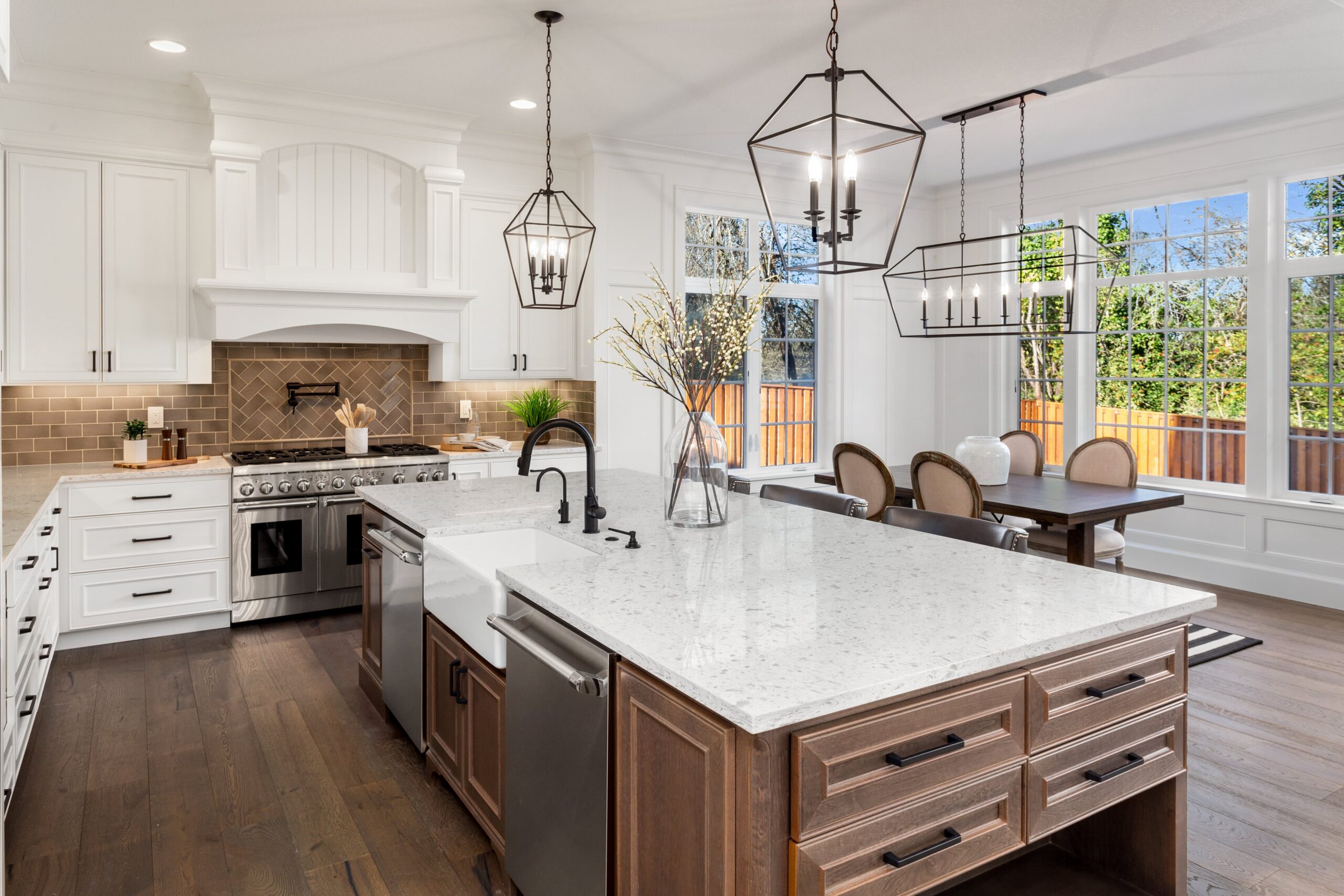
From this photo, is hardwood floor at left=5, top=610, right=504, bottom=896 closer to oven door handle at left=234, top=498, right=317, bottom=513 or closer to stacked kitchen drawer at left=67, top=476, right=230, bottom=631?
stacked kitchen drawer at left=67, top=476, right=230, bottom=631

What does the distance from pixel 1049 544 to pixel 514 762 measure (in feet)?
11.6

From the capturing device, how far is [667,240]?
19.5 feet

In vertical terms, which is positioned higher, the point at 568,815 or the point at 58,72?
the point at 58,72

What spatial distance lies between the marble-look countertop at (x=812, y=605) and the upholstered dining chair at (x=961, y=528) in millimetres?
156

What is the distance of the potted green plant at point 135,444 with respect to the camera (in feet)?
15.0

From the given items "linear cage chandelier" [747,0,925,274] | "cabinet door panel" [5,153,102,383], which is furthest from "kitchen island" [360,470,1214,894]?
"cabinet door panel" [5,153,102,383]

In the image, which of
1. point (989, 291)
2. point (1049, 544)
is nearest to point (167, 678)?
point (1049, 544)

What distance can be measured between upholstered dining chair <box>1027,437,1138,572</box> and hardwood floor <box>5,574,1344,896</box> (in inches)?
30.8

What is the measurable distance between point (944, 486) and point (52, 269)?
458 cm

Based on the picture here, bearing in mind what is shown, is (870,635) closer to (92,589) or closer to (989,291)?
(92,589)

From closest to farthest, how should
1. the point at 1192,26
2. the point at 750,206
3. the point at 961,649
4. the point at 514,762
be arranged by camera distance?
the point at 961,649
the point at 514,762
the point at 1192,26
the point at 750,206

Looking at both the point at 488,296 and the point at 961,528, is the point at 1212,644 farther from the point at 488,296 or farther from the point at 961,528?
the point at 488,296

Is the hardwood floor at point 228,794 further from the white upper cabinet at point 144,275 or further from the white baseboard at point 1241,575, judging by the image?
the white baseboard at point 1241,575

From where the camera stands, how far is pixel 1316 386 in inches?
211
